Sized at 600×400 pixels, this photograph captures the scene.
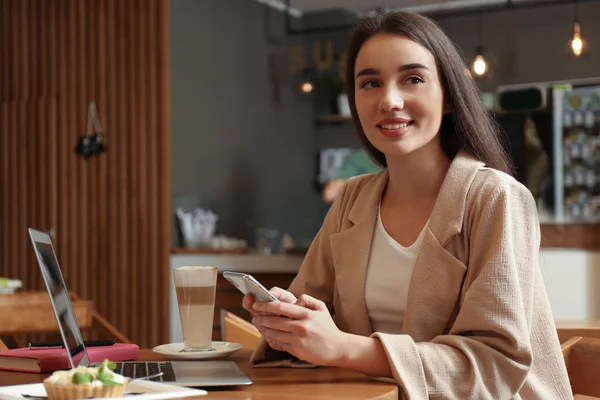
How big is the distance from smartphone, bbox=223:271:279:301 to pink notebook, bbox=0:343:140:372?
327 mm

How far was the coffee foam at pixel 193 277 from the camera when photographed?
1.76m

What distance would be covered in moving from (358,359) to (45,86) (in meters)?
5.45

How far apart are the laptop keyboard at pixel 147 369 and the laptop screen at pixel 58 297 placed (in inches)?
3.1

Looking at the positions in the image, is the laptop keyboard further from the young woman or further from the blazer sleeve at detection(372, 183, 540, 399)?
the blazer sleeve at detection(372, 183, 540, 399)

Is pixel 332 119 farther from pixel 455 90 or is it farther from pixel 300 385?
pixel 300 385

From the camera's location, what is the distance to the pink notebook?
170cm

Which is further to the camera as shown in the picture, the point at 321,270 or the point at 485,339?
the point at 321,270

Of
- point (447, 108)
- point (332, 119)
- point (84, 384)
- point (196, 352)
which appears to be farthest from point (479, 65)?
point (84, 384)

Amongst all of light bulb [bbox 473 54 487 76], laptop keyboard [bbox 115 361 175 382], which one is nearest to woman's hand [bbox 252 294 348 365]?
laptop keyboard [bbox 115 361 175 382]

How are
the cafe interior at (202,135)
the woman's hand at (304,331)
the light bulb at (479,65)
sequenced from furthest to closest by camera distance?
the light bulb at (479,65), the cafe interior at (202,135), the woman's hand at (304,331)

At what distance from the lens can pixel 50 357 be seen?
5.57ft

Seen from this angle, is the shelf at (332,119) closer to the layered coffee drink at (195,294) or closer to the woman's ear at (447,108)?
the woman's ear at (447,108)

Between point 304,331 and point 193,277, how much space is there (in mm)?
312

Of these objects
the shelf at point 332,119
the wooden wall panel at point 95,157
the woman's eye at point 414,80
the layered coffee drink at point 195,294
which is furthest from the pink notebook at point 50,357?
the shelf at point 332,119
